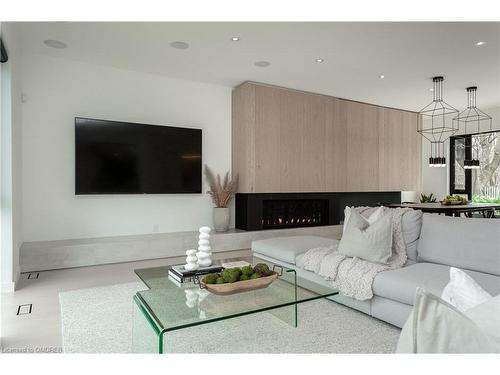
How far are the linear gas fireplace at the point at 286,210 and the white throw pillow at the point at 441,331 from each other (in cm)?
464

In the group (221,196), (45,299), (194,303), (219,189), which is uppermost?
(219,189)

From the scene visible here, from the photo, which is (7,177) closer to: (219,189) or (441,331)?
(219,189)

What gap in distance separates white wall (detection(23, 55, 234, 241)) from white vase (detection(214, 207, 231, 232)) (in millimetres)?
243

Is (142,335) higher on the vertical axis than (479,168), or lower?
lower

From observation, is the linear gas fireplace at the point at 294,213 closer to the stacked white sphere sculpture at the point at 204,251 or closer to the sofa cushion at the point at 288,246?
the sofa cushion at the point at 288,246

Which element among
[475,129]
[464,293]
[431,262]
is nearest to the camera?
[464,293]

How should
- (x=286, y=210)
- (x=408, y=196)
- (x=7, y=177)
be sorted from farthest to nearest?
(x=408, y=196)
(x=286, y=210)
(x=7, y=177)

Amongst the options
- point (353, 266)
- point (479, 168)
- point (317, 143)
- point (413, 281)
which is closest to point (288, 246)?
point (353, 266)

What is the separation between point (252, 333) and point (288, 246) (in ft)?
3.97

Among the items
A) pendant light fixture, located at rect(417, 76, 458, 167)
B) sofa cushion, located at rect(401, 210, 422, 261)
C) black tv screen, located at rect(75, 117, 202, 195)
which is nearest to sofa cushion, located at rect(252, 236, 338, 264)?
sofa cushion, located at rect(401, 210, 422, 261)

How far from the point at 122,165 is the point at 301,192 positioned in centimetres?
294

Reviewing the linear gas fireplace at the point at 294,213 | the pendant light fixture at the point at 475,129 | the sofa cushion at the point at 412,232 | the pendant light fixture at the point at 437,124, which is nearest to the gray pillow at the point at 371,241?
the sofa cushion at the point at 412,232

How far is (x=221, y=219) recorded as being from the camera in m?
5.24

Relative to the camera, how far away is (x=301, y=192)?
5.84 metres
